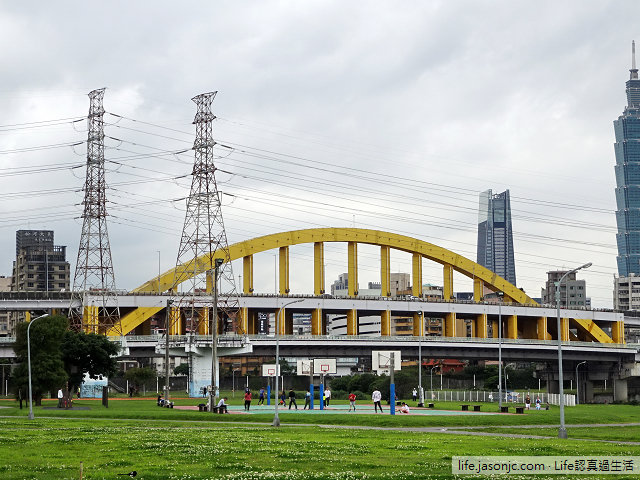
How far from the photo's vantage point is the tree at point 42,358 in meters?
76.1

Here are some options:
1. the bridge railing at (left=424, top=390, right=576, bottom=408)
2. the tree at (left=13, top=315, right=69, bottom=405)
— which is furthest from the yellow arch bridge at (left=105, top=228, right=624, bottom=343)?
the tree at (left=13, top=315, right=69, bottom=405)

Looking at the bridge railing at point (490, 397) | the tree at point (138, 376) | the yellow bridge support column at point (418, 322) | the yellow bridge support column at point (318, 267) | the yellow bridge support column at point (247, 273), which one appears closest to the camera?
the bridge railing at point (490, 397)

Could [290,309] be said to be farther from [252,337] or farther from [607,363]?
[607,363]

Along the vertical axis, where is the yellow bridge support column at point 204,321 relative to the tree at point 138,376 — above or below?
above

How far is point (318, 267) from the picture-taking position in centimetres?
15825

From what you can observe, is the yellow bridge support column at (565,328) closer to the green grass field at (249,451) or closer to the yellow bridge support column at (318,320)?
the yellow bridge support column at (318,320)

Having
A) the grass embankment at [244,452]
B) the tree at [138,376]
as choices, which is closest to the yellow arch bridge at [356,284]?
the tree at [138,376]

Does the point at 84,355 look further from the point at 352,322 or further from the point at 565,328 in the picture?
the point at 565,328

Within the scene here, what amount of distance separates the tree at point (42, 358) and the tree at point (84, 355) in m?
4.15

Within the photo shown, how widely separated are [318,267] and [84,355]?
76.9 meters

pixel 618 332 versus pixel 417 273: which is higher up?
pixel 417 273

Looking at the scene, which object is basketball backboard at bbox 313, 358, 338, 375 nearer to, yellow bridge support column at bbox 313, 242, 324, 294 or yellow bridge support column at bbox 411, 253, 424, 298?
yellow bridge support column at bbox 313, 242, 324, 294

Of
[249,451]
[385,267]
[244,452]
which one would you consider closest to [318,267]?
[385,267]

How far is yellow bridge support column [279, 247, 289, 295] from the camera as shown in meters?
153
